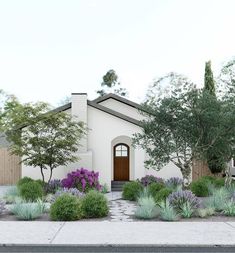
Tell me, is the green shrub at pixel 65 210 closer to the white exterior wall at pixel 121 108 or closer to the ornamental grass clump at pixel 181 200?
the ornamental grass clump at pixel 181 200

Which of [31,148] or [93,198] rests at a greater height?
[31,148]

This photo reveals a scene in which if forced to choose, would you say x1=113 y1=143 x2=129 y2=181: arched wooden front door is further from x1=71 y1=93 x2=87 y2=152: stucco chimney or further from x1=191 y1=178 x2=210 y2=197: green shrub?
x1=191 y1=178 x2=210 y2=197: green shrub

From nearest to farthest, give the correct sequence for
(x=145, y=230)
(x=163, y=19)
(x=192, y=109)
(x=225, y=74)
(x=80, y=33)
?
(x=145, y=230), (x=192, y=109), (x=163, y=19), (x=80, y=33), (x=225, y=74)

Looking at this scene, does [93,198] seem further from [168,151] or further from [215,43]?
[215,43]

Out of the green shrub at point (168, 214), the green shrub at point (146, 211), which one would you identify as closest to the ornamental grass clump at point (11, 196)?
the green shrub at point (146, 211)

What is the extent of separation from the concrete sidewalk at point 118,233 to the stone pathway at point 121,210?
3.99 feet

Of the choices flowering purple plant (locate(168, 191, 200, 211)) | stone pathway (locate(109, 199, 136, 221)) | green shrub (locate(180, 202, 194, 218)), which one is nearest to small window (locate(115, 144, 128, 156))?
stone pathway (locate(109, 199, 136, 221))

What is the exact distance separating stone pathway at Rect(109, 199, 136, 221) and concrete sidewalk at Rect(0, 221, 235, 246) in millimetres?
1217

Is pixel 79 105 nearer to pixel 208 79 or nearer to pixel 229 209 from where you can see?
pixel 208 79

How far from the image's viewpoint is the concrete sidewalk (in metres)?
7.99

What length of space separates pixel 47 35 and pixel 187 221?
13153mm

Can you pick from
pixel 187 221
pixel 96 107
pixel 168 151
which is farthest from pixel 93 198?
pixel 96 107

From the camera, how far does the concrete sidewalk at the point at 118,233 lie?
7.99 meters

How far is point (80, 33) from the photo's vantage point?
20188mm
